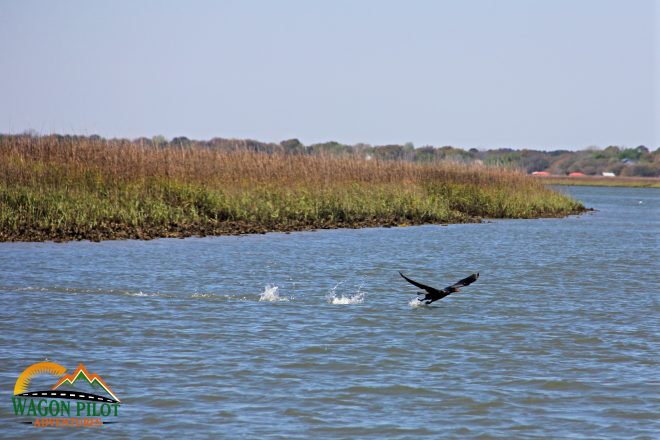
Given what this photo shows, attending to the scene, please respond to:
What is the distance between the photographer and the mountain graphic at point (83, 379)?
Answer: 10.3 m

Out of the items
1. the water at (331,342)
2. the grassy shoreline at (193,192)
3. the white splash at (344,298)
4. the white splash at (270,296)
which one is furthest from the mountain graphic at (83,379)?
the grassy shoreline at (193,192)

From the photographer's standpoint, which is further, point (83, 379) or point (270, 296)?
point (270, 296)

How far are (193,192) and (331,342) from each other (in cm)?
1916

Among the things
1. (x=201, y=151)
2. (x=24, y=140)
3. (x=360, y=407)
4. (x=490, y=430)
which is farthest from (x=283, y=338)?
(x=201, y=151)

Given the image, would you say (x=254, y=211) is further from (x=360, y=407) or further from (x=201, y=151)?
(x=360, y=407)

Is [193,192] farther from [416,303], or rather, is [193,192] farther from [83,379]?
[83,379]

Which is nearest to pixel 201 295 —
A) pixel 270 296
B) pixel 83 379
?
pixel 270 296

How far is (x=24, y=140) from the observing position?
3050 centimetres

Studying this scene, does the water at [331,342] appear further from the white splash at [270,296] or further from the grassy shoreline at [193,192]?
the grassy shoreline at [193,192]

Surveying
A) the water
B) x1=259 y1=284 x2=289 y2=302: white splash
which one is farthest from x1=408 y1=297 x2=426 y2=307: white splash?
x1=259 y1=284 x2=289 y2=302: white splash

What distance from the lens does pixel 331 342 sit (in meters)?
13.3

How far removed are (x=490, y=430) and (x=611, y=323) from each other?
276 inches

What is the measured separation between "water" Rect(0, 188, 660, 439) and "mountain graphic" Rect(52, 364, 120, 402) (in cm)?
15

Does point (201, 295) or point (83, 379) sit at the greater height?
point (201, 295)
